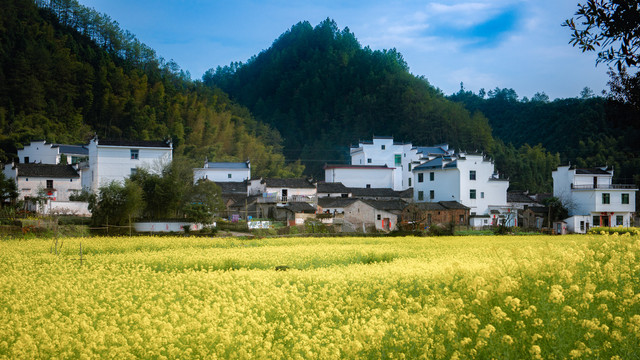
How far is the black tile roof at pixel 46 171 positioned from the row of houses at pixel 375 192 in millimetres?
84

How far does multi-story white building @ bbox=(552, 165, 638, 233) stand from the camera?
50.7 metres

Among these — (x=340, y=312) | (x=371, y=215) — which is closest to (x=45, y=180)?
(x=371, y=215)

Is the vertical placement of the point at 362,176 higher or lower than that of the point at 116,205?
higher

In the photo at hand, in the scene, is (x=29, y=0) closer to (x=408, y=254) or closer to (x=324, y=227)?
(x=324, y=227)

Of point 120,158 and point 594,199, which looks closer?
point 120,158

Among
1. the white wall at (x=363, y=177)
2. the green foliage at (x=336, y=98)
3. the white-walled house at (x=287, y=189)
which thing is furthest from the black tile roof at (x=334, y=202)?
the green foliage at (x=336, y=98)

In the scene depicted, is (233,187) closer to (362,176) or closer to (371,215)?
(362,176)

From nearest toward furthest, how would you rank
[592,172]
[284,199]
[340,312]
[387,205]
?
1. [340,312]
2. [387,205]
3. [284,199]
4. [592,172]

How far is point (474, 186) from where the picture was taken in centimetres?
5416

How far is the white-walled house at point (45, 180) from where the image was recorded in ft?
156

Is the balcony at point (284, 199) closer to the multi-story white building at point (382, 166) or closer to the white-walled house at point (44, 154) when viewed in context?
the multi-story white building at point (382, 166)

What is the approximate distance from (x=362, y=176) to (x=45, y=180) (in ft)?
116

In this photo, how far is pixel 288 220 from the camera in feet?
147

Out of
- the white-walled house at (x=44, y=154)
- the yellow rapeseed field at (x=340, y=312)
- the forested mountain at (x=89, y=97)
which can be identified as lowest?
the yellow rapeseed field at (x=340, y=312)
